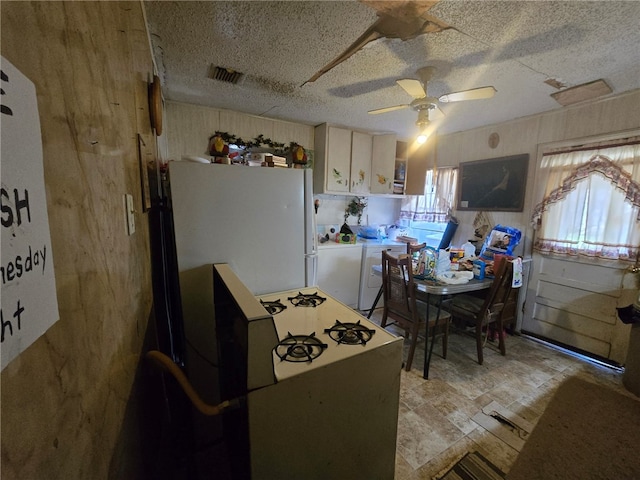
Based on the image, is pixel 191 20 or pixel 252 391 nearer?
pixel 252 391

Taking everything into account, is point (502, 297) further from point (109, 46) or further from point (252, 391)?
point (109, 46)

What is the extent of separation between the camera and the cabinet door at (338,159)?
341 cm

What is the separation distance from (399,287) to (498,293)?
0.88 m

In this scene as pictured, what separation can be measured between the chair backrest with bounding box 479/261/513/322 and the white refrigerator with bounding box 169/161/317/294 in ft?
5.37

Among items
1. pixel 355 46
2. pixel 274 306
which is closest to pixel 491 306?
pixel 274 306

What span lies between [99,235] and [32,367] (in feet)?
1.25

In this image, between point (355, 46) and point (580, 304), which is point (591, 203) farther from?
point (355, 46)

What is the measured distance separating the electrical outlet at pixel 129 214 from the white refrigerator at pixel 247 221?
0.46m

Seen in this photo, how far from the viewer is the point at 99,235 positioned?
25.1 inches

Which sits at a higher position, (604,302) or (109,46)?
(109,46)

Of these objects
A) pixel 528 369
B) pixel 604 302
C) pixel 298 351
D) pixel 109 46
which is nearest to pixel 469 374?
pixel 528 369

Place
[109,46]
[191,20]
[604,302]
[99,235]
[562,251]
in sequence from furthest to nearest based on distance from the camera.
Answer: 1. [562,251]
2. [604,302]
3. [191,20]
4. [109,46]
5. [99,235]

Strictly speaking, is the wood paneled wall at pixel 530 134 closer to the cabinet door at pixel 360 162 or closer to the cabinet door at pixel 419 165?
the cabinet door at pixel 419 165

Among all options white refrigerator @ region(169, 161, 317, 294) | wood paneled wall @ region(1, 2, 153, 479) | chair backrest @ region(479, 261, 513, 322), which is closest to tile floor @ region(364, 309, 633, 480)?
chair backrest @ region(479, 261, 513, 322)
